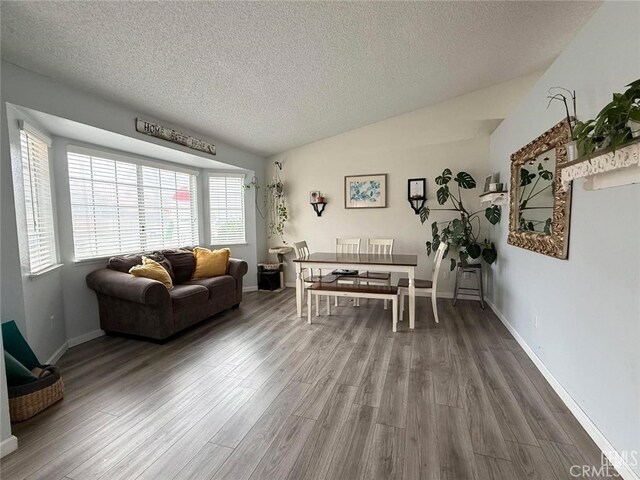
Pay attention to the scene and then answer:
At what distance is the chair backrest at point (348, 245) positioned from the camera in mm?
4605

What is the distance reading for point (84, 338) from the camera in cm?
316

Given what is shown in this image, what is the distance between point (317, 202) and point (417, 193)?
1.67m

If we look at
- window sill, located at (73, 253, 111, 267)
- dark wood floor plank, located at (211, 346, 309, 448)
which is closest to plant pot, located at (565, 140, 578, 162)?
dark wood floor plank, located at (211, 346, 309, 448)

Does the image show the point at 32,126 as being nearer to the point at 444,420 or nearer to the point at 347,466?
the point at 347,466

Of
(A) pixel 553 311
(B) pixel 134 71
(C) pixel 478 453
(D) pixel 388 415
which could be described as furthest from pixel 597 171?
(B) pixel 134 71

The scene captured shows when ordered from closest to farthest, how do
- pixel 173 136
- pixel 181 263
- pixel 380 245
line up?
pixel 173 136 < pixel 181 263 < pixel 380 245

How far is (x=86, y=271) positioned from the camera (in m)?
3.27

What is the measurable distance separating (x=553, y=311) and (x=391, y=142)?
11.1ft

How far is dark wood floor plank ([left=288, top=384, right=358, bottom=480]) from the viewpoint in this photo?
58.0 inches

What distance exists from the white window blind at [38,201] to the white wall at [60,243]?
126 mm

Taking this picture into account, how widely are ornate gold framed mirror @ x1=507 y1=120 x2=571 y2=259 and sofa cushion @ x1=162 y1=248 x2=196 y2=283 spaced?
3.93 meters

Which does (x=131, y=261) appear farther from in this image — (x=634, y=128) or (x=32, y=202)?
(x=634, y=128)

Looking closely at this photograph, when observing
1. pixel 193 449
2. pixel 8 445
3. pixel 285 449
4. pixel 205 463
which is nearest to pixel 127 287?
pixel 8 445

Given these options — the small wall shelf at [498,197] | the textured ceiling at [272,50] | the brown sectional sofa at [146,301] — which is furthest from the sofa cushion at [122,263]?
the small wall shelf at [498,197]
